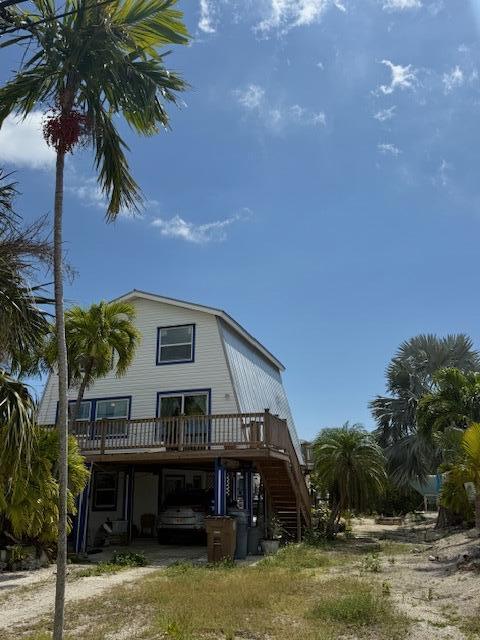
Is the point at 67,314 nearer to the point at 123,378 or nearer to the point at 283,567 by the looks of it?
the point at 123,378

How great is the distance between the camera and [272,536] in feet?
56.7

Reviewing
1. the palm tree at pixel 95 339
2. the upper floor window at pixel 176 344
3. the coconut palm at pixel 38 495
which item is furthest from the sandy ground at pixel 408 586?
the upper floor window at pixel 176 344

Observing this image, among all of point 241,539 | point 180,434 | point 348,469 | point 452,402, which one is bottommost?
point 241,539

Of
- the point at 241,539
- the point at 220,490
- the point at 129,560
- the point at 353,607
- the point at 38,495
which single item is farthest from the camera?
the point at 220,490

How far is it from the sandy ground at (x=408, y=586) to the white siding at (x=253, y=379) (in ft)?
19.3

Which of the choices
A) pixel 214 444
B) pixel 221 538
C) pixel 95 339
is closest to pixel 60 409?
pixel 221 538

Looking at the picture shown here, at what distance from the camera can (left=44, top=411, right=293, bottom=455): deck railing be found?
15.8 m

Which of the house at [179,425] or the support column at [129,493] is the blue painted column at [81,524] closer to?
the house at [179,425]

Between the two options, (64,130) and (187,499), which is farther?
(187,499)

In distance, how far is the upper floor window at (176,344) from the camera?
21078 millimetres

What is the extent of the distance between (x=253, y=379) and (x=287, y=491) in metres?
5.40

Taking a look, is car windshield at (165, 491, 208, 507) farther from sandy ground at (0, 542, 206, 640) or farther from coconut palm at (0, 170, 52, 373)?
coconut palm at (0, 170, 52, 373)

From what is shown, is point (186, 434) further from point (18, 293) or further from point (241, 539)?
point (18, 293)

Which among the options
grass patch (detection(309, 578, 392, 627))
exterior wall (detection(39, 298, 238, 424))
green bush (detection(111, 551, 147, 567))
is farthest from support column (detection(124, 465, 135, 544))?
grass patch (detection(309, 578, 392, 627))
